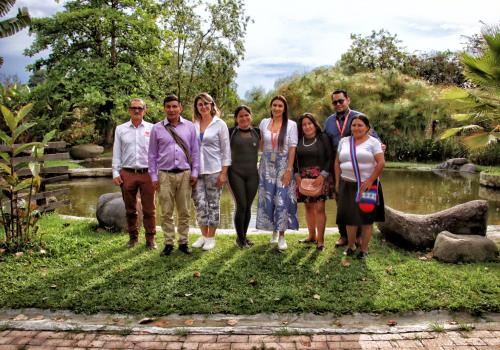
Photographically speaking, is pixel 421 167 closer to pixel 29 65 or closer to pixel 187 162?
pixel 187 162

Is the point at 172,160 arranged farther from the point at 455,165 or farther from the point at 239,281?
the point at 455,165

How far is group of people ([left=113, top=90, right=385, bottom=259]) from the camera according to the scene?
4914mm

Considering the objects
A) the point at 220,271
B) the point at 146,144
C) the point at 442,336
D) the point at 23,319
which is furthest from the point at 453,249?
the point at 23,319

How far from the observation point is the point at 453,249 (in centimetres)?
471

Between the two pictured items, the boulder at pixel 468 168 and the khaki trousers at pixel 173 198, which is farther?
the boulder at pixel 468 168

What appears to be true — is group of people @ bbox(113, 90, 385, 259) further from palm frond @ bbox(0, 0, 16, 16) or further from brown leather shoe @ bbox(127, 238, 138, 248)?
palm frond @ bbox(0, 0, 16, 16)

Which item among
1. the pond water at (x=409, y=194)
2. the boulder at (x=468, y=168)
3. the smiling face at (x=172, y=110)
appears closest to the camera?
the smiling face at (x=172, y=110)

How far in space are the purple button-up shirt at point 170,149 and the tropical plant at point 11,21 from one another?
3.55 m

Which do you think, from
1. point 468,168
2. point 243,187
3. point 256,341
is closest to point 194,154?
point 243,187

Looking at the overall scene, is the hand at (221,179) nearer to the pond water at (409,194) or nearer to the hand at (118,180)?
the hand at (118,180)

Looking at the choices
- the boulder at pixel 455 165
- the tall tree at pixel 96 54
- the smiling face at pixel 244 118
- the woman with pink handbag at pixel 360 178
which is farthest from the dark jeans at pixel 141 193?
the boulder at pixel 455 165

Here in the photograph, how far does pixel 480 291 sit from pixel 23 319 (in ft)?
13.3

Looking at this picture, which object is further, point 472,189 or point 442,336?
point 472,189

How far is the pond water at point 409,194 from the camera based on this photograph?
8.67m
